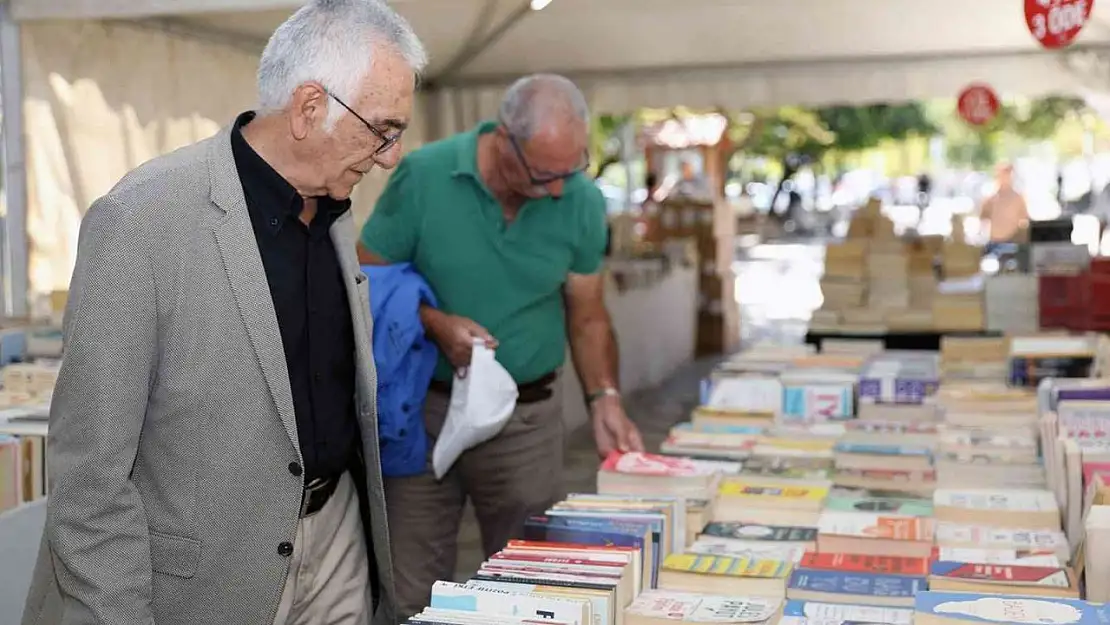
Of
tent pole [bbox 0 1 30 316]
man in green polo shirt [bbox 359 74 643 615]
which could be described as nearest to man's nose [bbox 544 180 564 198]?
man in green polo shirt [bbox 359 74 643 615]

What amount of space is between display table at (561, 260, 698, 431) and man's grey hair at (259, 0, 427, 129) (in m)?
5.94

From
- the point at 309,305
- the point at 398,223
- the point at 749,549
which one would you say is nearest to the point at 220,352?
the point at 309,305

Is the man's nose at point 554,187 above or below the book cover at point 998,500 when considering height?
above

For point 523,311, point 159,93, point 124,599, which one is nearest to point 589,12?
point 159,93

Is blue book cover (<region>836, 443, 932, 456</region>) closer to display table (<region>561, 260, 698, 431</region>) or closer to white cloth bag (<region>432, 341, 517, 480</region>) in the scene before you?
white cloth bag (<region>432, 341, 517, 480</region>)

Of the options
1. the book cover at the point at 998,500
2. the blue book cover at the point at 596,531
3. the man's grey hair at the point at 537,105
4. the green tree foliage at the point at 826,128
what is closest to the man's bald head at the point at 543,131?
the man's grey hair at the point at 537,105

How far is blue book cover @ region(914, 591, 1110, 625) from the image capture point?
176cm

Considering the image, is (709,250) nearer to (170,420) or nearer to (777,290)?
(777,290)

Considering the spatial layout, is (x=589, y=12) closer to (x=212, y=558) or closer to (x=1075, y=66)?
(x=1075, y=66)

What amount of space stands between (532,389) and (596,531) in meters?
0.96

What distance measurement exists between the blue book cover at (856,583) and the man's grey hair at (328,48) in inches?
44.4

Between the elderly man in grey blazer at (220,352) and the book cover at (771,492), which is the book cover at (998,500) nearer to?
the book cover at (771,492)

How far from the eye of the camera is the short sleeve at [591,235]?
316 cm

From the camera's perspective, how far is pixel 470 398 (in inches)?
110
